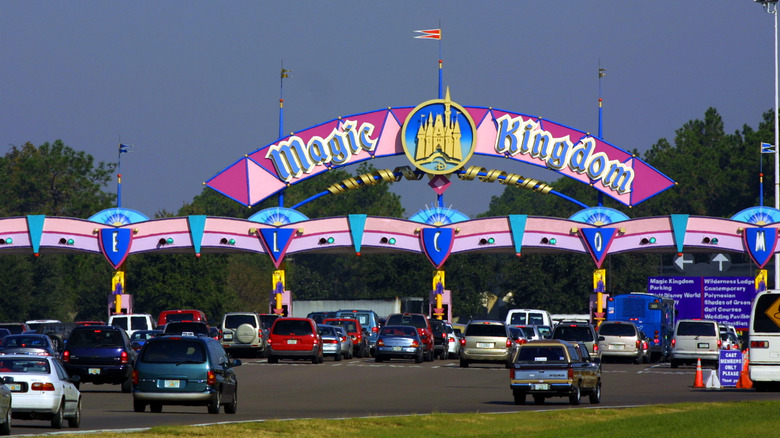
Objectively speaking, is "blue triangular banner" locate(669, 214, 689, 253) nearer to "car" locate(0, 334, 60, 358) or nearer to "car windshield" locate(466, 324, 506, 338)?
"car windshield" locate(466, 324, 506, 338)

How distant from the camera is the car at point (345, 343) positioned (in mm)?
51938

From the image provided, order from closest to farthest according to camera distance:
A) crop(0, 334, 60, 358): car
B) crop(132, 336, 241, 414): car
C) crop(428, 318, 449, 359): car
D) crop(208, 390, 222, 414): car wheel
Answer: crop(132, 336, 241, 414): car → crop(208, 390, 222, 414): car wheel → crop(0, 334, 60, 358): car → crop(428, 318, 449, 359): car

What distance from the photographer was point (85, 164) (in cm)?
13375

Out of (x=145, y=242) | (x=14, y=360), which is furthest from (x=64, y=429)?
(x=145, y=242)

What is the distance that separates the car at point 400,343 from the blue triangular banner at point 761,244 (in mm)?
18477

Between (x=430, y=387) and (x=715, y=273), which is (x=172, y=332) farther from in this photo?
(x=715, y=273)

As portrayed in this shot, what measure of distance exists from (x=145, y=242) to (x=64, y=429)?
4061cm

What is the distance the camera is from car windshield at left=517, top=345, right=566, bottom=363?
28938mm

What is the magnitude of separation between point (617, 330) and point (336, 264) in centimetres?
10749

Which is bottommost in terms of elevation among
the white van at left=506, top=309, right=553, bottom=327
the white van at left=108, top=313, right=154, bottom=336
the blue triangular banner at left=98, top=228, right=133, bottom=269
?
the white van at left=108, top=313, right=154, bottom=336

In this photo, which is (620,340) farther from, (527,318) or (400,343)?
(527,318)

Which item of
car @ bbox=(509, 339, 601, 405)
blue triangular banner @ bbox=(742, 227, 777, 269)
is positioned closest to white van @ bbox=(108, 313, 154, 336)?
car @ bbox=(509, 339, 601, 405)

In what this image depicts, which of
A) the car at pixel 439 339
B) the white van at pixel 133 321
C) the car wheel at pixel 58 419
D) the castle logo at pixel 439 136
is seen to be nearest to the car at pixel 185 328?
the white van at pixel 133 321

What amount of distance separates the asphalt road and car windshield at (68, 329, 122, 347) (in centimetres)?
125
